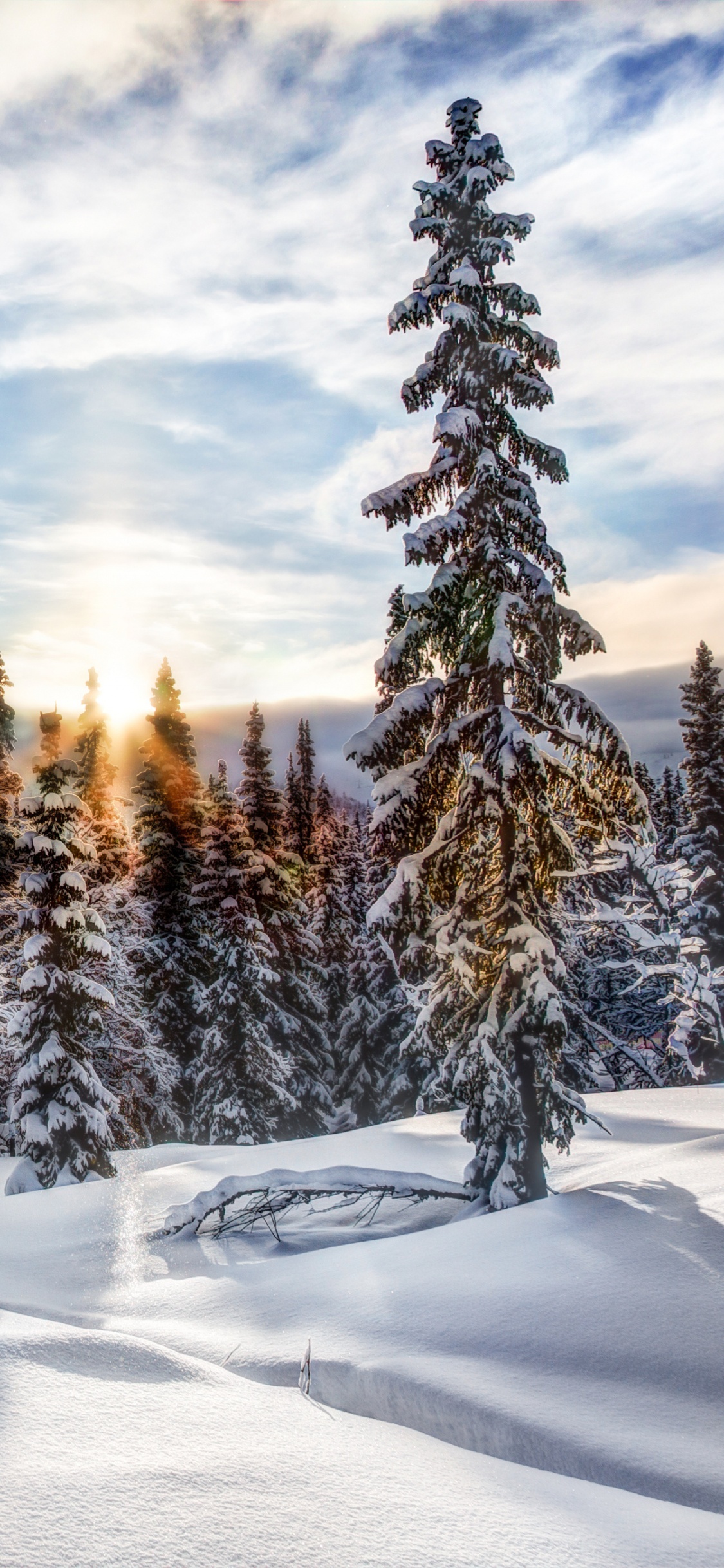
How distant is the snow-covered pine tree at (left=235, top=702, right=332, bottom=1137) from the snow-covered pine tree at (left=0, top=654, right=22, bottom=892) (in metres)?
7.73

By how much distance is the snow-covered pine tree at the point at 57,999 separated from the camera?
1912cm

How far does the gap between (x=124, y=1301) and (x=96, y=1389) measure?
136 inches

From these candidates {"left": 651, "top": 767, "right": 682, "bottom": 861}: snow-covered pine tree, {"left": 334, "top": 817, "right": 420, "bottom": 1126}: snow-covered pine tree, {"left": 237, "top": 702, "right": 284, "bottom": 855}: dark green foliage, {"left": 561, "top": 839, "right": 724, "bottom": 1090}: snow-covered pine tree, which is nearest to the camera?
{"left": 561, "top": 839, "right": 724, "bottom": 1090}: snow-covered pine tree

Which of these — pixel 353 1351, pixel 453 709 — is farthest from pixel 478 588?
pixel 353 1351

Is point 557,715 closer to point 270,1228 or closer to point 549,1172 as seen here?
point 549,1172

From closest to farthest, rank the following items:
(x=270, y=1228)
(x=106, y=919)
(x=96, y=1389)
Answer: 1. (x=96, y=1389)
2. (x=270, y=1228)
3. (x=106, y=919)

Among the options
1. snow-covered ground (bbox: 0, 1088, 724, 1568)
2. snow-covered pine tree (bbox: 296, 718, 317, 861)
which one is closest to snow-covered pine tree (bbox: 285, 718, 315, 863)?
snow-covered pine tree (bbox: 296, 718, 317, 861)

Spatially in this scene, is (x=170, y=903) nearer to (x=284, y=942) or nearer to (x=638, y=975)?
(x=284, y=942)

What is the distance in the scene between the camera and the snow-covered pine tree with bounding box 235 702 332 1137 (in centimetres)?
3123

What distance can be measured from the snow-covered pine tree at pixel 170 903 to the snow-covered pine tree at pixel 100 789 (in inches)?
34.6

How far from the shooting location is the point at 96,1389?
446cm

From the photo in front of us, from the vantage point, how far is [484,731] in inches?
425

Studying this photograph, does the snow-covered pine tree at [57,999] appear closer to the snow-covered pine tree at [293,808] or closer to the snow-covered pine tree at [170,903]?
the snow-covered pine tree at [170,903]

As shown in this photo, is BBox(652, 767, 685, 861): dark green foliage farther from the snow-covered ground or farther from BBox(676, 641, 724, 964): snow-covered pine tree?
the snow-covered ground
